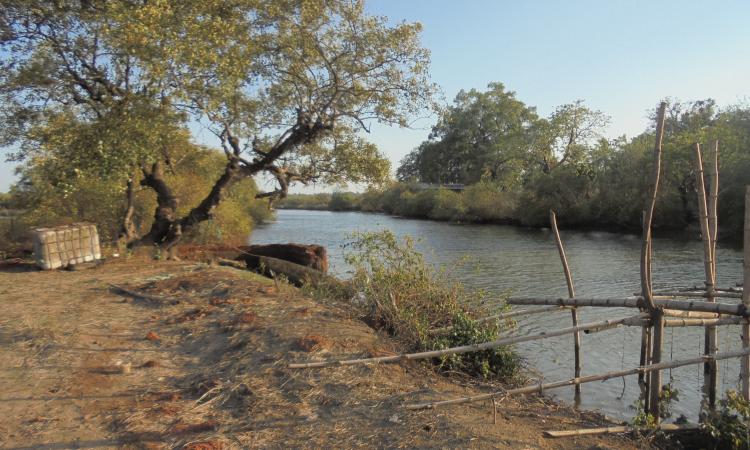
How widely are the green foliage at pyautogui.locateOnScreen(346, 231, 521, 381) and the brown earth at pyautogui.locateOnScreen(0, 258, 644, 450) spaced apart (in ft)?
1.18

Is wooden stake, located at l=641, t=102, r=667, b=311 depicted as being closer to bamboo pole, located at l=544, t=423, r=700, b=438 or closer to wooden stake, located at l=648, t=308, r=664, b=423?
wooden stake, located at l=648, t=308, r=664, b=423

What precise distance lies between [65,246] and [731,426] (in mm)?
12508

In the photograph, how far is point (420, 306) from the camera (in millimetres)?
7379

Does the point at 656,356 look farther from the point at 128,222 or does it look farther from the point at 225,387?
the point at 128,222

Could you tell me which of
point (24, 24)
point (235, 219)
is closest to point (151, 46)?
point (24, 24)

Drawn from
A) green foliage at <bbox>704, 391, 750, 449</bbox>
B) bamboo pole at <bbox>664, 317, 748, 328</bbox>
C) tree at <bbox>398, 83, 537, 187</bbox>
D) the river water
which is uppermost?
tree at <bbox>398, 83, 537, 187</bbox>

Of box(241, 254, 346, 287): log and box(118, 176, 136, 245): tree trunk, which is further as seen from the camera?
box(118, 176, 136, 245): tree trunk

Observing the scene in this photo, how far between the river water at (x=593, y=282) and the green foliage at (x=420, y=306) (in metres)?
0.69

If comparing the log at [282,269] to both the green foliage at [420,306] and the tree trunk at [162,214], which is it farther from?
the green foliage at [420,306]

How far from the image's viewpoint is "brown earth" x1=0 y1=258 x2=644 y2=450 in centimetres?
440

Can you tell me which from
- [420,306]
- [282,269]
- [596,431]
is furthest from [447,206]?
[596,431]

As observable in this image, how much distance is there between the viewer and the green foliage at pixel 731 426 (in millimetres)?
4707

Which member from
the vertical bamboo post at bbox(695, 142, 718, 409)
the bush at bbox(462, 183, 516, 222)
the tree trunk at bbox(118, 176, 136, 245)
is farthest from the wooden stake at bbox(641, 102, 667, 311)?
the bush at bbox(462, 183, 516, 222)

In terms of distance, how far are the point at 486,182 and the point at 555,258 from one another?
36.7 metres
